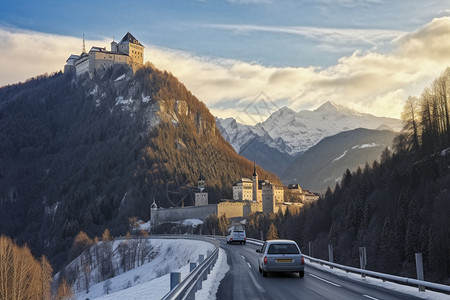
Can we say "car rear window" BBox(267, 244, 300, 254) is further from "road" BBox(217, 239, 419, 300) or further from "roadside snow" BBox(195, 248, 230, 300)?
"roadside snow" BBox(195, 248, 230, 300)

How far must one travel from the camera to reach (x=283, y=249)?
78.9 feet

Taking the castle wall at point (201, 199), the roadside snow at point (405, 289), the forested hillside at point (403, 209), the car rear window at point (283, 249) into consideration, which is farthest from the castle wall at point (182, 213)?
the roadside snow at point (405, 289)

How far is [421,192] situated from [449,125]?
47.7ft

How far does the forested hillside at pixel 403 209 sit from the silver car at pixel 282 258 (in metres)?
54.1

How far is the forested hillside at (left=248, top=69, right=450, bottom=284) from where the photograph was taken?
78.8 meters

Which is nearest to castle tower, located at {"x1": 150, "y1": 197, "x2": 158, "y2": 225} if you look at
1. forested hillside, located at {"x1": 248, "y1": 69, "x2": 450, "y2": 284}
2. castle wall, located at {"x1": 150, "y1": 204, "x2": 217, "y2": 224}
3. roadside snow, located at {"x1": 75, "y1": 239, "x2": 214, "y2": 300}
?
castle wall, located at {"x1": 150, "y1": 204, "x2": 217, "y2": 224}

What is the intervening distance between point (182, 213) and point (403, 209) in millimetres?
96652

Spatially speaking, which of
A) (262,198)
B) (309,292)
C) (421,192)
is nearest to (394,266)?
(421,192)

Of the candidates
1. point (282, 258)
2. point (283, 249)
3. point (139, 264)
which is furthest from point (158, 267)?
point (282, 258)

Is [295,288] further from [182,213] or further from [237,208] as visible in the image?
[237,208]

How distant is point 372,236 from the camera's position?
3627 inches

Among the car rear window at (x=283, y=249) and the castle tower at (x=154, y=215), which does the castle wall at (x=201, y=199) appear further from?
the car rear window at (x=283, y=249)

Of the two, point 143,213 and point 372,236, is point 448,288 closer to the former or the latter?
point 372,236

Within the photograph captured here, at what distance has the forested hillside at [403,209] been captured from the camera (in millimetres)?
78750
